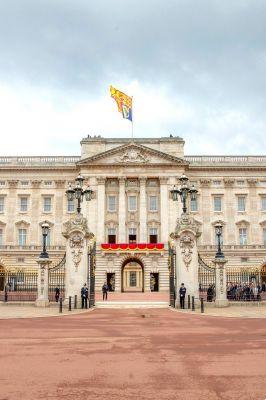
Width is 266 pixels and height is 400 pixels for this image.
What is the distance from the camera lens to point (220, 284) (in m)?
27.2

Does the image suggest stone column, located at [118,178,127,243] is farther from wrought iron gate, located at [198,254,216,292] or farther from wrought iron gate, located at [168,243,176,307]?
wrought iron gate, located at [168,243,176,307]

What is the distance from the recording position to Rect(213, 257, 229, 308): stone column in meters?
27.0

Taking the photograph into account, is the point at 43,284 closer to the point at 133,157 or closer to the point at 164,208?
the point at 164,208

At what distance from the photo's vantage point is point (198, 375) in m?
9.35

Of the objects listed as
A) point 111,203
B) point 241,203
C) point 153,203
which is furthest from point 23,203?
point 241,203

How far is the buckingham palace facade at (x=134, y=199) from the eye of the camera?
5921cm

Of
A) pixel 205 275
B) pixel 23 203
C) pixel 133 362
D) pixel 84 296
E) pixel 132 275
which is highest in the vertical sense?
pixel 23 203

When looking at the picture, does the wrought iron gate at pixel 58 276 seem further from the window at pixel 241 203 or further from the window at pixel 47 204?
the window at pixel 241 203

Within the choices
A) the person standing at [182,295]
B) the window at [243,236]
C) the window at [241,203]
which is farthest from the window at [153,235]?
the person standing at [182,295]

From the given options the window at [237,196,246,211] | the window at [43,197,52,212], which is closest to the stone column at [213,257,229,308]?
the window at [237,196,246,211]

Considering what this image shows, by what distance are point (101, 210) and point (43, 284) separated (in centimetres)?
3218

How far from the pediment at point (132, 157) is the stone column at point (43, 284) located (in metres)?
33.3

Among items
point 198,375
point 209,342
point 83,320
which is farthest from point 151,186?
point 198,375

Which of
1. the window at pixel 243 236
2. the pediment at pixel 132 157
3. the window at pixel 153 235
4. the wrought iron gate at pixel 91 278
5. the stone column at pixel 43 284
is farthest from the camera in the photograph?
the window at pixel 243 236
